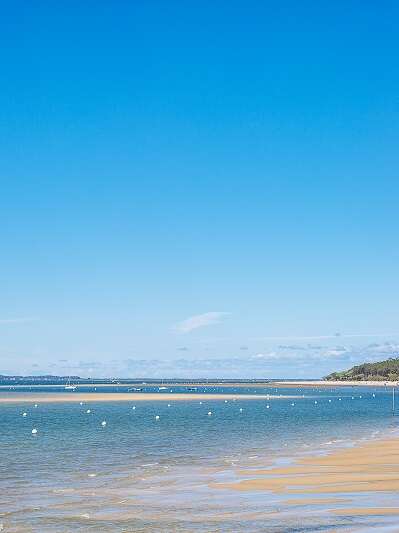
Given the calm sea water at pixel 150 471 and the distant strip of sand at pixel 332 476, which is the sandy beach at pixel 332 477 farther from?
the calm sea water at pixel 150 471

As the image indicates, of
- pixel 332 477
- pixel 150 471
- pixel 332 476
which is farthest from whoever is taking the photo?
pixel 150 471

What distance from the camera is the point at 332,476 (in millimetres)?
41219

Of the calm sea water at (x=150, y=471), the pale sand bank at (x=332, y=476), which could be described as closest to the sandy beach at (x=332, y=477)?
the pale sand bank at (x=332, y=476)

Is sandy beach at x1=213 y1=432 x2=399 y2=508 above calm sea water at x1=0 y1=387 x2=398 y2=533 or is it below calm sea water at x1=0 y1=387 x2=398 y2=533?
above

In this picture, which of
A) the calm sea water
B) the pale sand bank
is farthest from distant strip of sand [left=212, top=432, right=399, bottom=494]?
the calm sea water

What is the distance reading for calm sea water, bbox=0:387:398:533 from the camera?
2931cm

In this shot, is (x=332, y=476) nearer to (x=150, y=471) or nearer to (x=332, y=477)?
(x=332, y=477)

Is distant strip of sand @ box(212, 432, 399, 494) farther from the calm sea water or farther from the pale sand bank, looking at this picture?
the calm sea water

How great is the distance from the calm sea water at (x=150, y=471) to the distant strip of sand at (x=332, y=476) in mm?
1729

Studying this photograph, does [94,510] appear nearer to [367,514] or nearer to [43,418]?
[367,514]

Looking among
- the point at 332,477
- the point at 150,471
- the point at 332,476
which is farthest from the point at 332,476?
the point at 150,471

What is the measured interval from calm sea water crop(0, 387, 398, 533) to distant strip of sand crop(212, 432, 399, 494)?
1729 mm

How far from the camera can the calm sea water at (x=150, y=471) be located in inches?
1154

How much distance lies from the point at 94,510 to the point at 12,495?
6732mm
